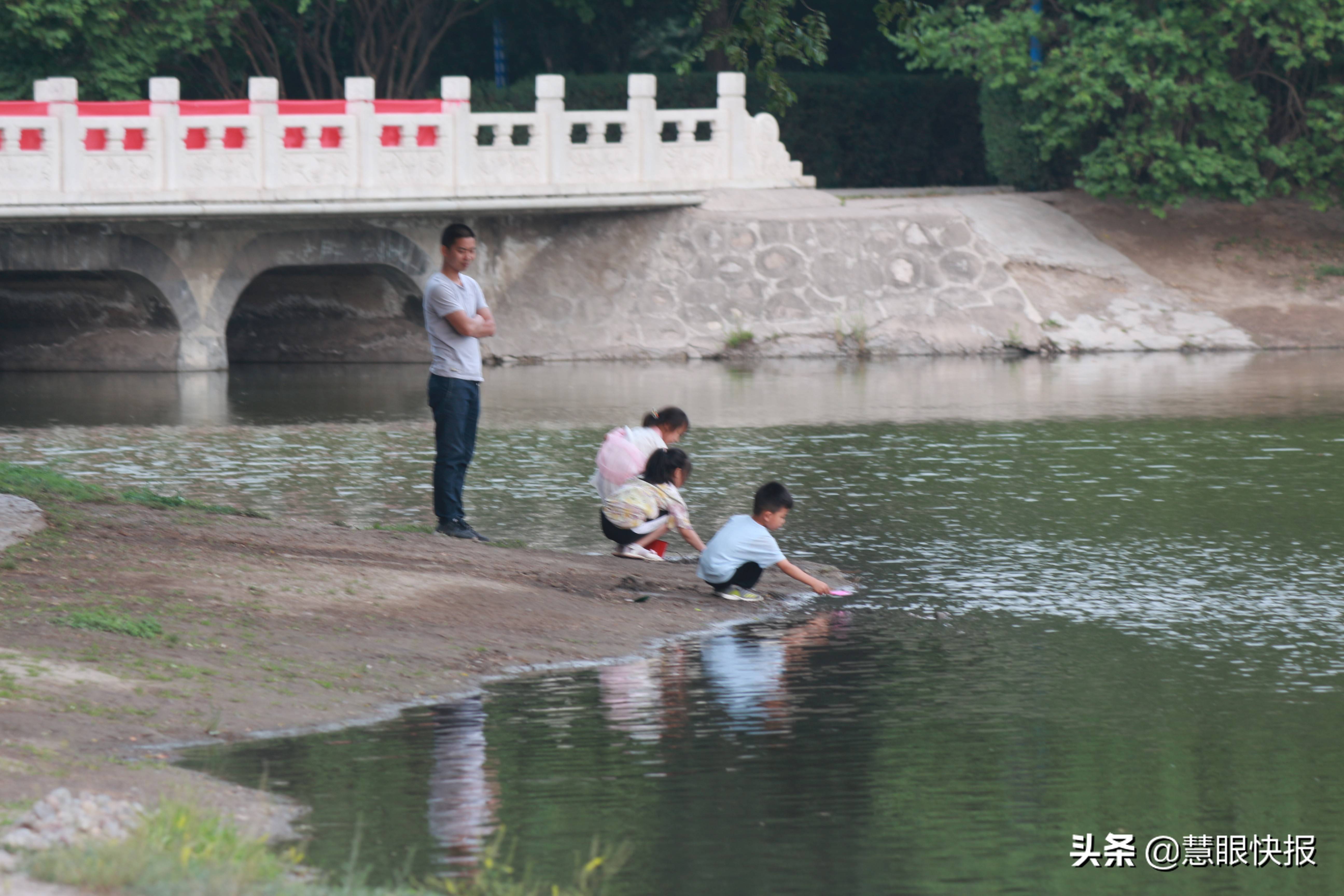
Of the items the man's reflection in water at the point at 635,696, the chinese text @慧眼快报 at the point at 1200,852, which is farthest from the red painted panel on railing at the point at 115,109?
the chinese text @慧眼快报 at the point at 1200,852

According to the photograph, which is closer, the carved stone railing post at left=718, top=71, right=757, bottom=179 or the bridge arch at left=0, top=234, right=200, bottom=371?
the bridge arch at left=0, top=234, right=200, bottom=371

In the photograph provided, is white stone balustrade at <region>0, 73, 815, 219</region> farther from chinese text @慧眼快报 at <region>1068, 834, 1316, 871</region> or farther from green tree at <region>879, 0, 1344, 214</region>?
chinese text @慧眼快报 at <region>1068, 834, 1316, 871</region>

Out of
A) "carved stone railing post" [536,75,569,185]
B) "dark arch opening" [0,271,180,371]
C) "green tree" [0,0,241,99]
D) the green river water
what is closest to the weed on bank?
the green river water

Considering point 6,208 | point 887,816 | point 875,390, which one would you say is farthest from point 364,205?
point 887,816

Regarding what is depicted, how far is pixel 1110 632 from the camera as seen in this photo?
29.6ft

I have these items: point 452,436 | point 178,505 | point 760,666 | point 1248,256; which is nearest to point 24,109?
point 178,505

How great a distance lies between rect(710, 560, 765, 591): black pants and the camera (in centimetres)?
984

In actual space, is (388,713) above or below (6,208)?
below

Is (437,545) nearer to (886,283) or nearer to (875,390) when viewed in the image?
(875,390)

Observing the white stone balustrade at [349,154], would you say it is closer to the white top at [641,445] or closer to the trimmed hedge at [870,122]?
the trimmed hedge at [870,122]

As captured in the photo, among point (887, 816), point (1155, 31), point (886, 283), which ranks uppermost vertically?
point (1155, 31)

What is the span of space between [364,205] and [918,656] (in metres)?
17.8

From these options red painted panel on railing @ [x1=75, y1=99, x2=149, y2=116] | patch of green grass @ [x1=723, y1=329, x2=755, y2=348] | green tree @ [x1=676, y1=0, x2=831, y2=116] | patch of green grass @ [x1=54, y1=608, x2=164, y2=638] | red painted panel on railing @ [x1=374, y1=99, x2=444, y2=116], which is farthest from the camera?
patch of green grass @ [x1=723, y1=329, x2=755, y2=348]

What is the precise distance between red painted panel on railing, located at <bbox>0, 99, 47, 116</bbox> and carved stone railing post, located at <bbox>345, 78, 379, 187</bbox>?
386 centimetres
